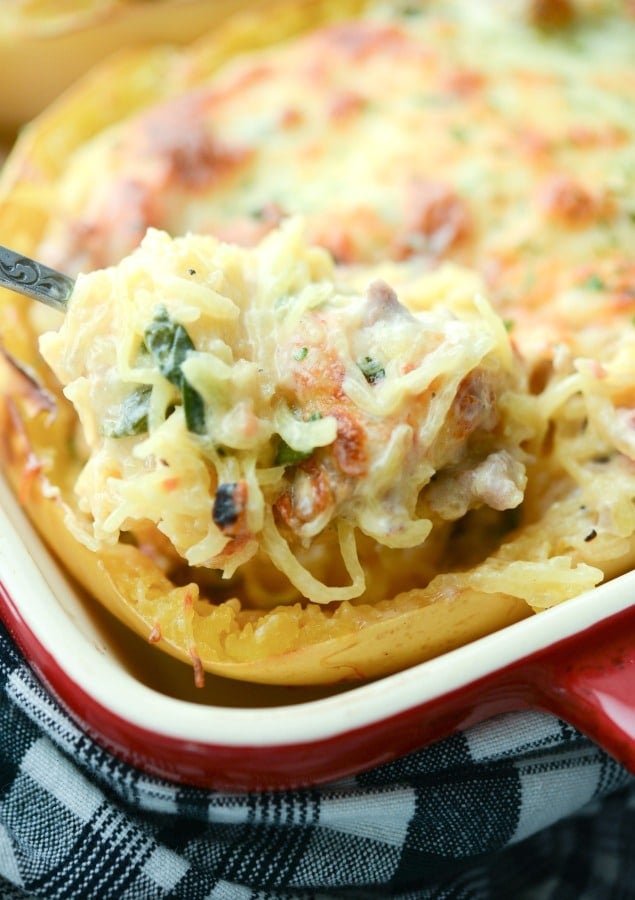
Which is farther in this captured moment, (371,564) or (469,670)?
(371,564)

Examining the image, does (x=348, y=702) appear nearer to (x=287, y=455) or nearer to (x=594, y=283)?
(x=287, y=455)

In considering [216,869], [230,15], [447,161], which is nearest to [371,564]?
[216,869]

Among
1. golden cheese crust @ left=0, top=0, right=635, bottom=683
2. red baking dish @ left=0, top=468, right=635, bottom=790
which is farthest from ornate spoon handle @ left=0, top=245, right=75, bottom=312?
red baking dish @ left=0, top=468, right=635, bottom=790

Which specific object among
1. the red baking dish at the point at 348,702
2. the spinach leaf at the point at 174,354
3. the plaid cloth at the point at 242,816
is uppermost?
the spinach leaf at the point at 174,354

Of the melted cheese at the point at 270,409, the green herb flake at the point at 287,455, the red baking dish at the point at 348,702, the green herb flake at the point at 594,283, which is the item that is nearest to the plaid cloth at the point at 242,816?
the red baking dish at the point at 348,702

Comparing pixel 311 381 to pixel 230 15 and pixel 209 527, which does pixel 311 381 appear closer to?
pixel 209 527

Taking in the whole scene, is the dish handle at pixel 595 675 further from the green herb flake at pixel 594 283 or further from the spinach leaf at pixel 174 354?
the green herb flake at pixel 594 283

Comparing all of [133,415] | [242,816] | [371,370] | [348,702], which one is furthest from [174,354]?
[242,816]
